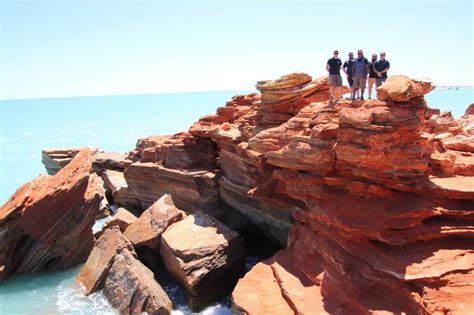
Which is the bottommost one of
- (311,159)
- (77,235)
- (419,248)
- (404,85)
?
(77,235)

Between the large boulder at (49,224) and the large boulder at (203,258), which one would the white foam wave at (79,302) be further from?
the large boulder at (203,258)

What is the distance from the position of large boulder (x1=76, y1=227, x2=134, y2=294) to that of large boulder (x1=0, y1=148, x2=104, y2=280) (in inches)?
90.6

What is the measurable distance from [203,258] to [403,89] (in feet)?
A: 28.2

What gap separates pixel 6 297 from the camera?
15594mm

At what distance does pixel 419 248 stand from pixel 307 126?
508 centimetres

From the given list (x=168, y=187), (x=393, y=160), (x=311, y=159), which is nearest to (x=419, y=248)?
(x=393, y=160)

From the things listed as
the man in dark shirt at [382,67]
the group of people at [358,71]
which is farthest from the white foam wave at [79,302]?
the man in dark shirt at [382,67]

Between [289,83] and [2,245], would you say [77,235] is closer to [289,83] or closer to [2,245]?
[2,245]

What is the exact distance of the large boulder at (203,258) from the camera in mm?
13430

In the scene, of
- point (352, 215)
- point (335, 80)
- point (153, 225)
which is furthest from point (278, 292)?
point (335, 80)

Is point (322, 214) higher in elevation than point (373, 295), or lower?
higher

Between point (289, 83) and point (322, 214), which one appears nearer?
point (322, 214)

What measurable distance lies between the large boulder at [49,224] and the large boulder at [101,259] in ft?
7.55

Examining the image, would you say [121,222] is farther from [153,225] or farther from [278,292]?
[278,292]
